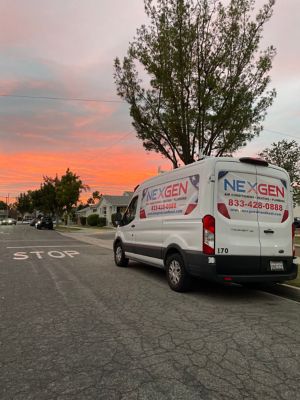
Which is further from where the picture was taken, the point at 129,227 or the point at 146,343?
the point at 129,227

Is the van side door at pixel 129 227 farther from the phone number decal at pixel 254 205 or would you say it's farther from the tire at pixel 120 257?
the phone number decal at pixel 254 205

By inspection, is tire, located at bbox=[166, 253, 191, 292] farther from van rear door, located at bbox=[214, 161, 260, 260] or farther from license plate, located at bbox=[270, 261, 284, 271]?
license plate, located at bbox=[270, 261, 284, 271]

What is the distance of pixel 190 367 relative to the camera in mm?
3441

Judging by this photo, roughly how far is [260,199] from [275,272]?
1.34m

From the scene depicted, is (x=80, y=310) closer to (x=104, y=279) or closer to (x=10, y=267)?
(x=104, y=279)

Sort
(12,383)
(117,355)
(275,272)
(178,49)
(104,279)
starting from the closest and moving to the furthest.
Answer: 1. (12,383)
2. (117,355)
3. (275,272)
4. (104,279)
5. (178,49)

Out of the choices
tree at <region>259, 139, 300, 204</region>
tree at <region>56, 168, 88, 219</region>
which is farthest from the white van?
tree at <region>56, 168, 88, 219</region>

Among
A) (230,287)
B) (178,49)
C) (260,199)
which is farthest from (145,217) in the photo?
(178,49)

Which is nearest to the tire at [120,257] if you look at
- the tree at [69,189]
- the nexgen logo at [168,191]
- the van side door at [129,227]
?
the van side door at [129,227]

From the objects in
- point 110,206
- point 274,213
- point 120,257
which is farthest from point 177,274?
point 110,206

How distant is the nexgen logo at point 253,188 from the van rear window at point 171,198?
616mm

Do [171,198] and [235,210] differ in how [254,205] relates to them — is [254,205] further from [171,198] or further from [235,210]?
[171,198]

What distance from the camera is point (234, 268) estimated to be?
5945 millimetres

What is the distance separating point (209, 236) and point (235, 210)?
2.27ft
